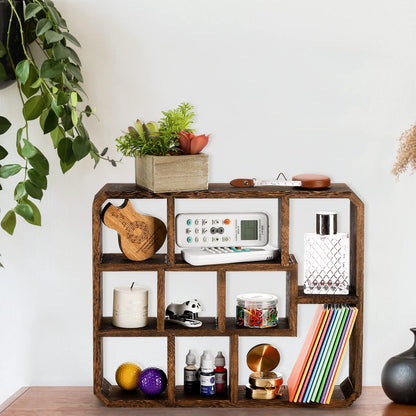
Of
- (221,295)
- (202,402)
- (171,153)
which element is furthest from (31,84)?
(202,402)

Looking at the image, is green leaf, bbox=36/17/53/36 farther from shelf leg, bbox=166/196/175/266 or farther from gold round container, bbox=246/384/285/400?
gold round container, bbox=246/384/285/400

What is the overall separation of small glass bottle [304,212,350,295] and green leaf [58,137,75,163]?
0.69 meters

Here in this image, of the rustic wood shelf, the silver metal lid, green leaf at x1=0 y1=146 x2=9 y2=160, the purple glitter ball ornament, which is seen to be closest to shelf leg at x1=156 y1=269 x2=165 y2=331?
the rustic wood shelf

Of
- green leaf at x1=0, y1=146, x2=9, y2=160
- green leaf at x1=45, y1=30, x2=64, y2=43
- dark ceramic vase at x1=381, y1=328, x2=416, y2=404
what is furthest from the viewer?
green leaf at x1=0, y1=146, x2=9, y2=160

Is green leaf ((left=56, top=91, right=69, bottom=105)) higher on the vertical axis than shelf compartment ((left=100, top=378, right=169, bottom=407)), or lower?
higher

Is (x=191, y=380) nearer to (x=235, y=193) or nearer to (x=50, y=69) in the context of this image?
(x=235, y=193)

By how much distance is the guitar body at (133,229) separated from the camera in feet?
6.47

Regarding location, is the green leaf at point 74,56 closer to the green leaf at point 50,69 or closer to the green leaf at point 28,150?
the green leaf at point 50,69

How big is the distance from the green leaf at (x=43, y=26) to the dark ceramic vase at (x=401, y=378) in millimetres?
1271

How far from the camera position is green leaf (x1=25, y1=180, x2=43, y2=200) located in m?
1.97

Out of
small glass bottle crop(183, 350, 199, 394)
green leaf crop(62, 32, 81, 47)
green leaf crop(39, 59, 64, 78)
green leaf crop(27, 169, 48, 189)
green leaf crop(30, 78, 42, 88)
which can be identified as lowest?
small glass bottle crop(183, 350, 199, 394)

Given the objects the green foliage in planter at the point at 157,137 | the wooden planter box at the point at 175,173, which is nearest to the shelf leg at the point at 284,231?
the wooden planter box at the point at 175,173

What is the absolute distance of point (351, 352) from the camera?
6.83 feet

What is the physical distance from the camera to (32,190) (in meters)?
1.98
